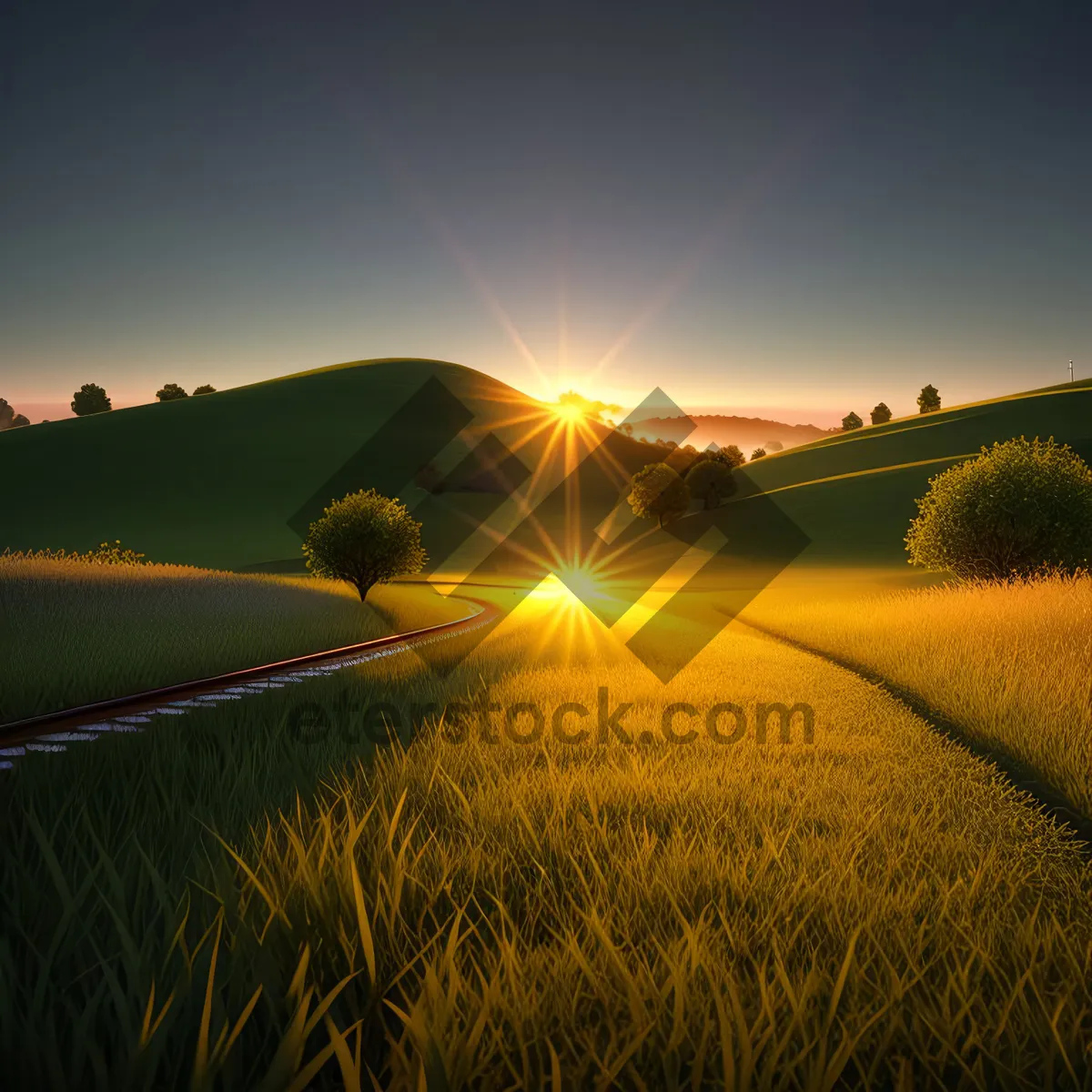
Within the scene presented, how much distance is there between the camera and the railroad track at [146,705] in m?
5.94

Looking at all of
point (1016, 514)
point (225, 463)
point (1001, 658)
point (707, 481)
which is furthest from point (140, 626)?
point (225, 463)

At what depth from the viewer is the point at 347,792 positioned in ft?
13.6

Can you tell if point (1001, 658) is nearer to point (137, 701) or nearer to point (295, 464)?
point (137, 701)

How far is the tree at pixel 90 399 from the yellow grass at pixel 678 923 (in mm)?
199283

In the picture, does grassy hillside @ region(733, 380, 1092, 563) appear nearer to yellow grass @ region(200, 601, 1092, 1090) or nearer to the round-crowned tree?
the round-crowned tree

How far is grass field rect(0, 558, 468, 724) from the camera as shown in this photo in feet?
29.7

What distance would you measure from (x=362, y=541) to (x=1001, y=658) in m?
20.0

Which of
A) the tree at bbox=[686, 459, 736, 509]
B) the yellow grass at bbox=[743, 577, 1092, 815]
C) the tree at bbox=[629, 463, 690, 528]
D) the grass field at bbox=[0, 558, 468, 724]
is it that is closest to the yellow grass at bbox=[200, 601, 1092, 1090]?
the yellow grass at bbox=[743, 577, 1092, 815]

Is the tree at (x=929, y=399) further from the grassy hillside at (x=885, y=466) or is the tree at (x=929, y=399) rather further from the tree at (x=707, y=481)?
the tree at (x=707, y=481)

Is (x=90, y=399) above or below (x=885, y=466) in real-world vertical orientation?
above

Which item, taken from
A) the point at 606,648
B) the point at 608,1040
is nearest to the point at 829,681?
the point at 606,648

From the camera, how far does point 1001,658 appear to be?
9.49m

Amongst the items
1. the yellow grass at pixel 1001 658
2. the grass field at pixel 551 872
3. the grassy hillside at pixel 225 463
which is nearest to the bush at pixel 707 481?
the grassy hillside at pixel 225 463

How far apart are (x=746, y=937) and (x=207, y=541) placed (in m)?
72.5
